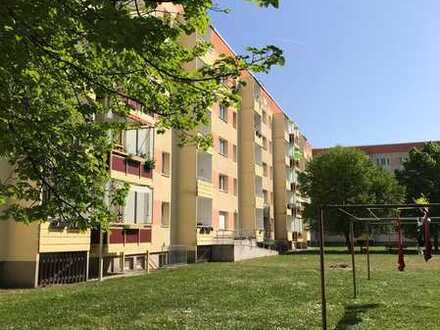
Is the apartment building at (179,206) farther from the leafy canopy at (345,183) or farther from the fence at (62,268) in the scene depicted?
the leafy canopy at (345,183)

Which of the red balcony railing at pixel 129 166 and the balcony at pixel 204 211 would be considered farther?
the balcony at pixel 204 211

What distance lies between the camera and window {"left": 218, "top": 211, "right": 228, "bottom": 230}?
41.4 metres

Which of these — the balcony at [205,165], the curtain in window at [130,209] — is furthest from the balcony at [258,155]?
the curtain in window at [130,209]

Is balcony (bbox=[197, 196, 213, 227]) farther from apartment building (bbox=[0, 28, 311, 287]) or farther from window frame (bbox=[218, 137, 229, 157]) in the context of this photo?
window frame (bbox=[218, 137, 229, 157])

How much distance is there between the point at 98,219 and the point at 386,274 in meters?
18.0

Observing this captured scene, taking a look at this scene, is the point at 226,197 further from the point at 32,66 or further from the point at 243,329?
the point at 32,66

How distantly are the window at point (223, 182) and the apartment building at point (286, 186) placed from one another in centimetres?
2129

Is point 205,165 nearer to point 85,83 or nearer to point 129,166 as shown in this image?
point 129,166

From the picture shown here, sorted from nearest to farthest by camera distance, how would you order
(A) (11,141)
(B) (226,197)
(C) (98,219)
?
(A) (11,141) → (C) (98,219) → (B) (226,197)

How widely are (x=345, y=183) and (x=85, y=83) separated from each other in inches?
2042

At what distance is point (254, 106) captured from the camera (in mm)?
51875

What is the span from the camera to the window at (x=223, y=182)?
4190 centimetres

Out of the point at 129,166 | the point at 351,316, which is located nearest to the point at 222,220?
the point at 129,166

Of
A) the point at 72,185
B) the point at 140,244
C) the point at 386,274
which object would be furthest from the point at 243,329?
the point at 140,244
